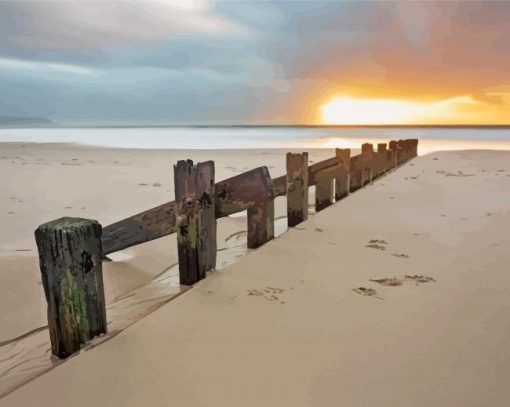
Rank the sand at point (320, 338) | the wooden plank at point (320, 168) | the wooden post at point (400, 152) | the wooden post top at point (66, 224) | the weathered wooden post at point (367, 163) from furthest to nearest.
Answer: the wooden post at point (400, 152) → the weathered wooden post at point (367, 163) → the wooden plank at point (320, 168) → the wooden post top at point (66, 224) → the sand at point (320, 338)

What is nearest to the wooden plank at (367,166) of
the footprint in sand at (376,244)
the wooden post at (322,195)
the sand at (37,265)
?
the sand at (37,265)

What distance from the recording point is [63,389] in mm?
1920

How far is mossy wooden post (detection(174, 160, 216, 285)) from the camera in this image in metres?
2.99

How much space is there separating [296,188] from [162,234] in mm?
2256

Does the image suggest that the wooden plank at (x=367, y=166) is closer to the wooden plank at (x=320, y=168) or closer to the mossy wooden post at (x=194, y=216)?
the wooden plank at (x=320, y=168)

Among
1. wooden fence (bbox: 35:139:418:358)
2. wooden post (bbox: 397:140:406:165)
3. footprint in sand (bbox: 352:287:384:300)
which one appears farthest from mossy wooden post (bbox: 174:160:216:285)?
wooden post (bbox: 397:140:406:165)

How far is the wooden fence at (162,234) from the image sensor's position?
2102mm

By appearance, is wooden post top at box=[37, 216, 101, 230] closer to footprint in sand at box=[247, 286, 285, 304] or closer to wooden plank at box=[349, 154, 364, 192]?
footprint in sand at box=[247, 286, 285, 304]

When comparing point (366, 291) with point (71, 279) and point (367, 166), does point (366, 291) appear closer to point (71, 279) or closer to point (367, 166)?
point (71, 279)

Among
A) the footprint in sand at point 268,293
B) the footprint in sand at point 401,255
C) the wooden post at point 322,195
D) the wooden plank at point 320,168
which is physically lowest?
the footprint in sand at point 401,255

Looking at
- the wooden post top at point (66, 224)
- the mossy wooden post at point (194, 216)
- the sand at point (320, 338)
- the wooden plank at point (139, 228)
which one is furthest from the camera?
the mossy wooden post at point (194, 216)

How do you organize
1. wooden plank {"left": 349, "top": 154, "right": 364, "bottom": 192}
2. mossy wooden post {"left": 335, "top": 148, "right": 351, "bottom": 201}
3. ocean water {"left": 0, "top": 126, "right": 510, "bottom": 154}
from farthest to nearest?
ocean water {"left": 0, "top": 126, "right": 510, "bottom": 154}, wooden plank {"left": 349, "top": 154, "right": 364, "bottom": 192}, mossy wooden post {"left": 335, "top": 148, "right": 351, "bottom": 201}

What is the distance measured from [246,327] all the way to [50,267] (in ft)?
3.45

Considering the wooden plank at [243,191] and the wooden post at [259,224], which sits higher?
the wooden plank at [243,191]
